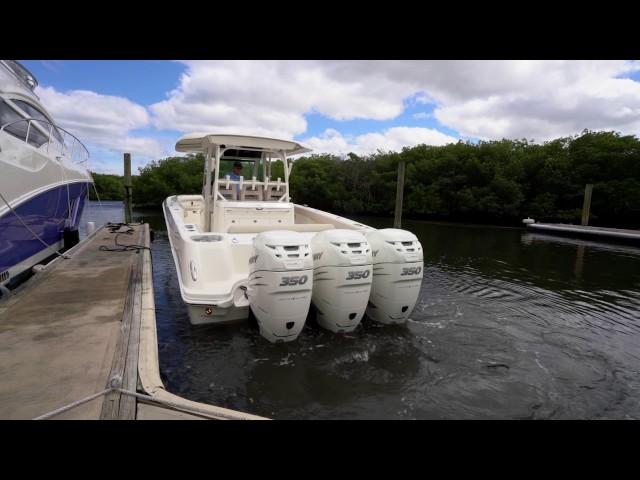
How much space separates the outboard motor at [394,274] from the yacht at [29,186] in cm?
437

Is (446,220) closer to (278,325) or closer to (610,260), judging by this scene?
(610,260)

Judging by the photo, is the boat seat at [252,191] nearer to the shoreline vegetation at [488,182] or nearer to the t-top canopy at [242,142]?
the t-top canopy at [242,142]

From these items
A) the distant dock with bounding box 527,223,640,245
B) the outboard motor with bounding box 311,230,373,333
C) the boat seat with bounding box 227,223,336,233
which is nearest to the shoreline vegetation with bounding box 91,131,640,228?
the distant dock with bounding box 527,223,640,245

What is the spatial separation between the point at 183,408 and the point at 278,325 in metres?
1.58

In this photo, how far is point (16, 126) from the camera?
18.7 ft

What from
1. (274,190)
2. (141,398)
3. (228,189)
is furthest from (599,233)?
(141,398)

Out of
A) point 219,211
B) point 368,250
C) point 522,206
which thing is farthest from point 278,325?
point 522,206

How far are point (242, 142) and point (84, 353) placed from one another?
4.47 m

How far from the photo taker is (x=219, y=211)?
6375mm

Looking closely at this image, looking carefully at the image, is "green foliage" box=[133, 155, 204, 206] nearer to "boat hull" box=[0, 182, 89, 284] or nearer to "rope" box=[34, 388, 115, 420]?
"boat hull" box=[0, 182, 89, 284]

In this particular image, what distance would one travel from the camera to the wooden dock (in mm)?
2119

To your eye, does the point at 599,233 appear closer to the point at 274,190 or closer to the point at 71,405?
the point at 274,190

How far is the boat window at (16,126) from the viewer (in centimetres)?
553
